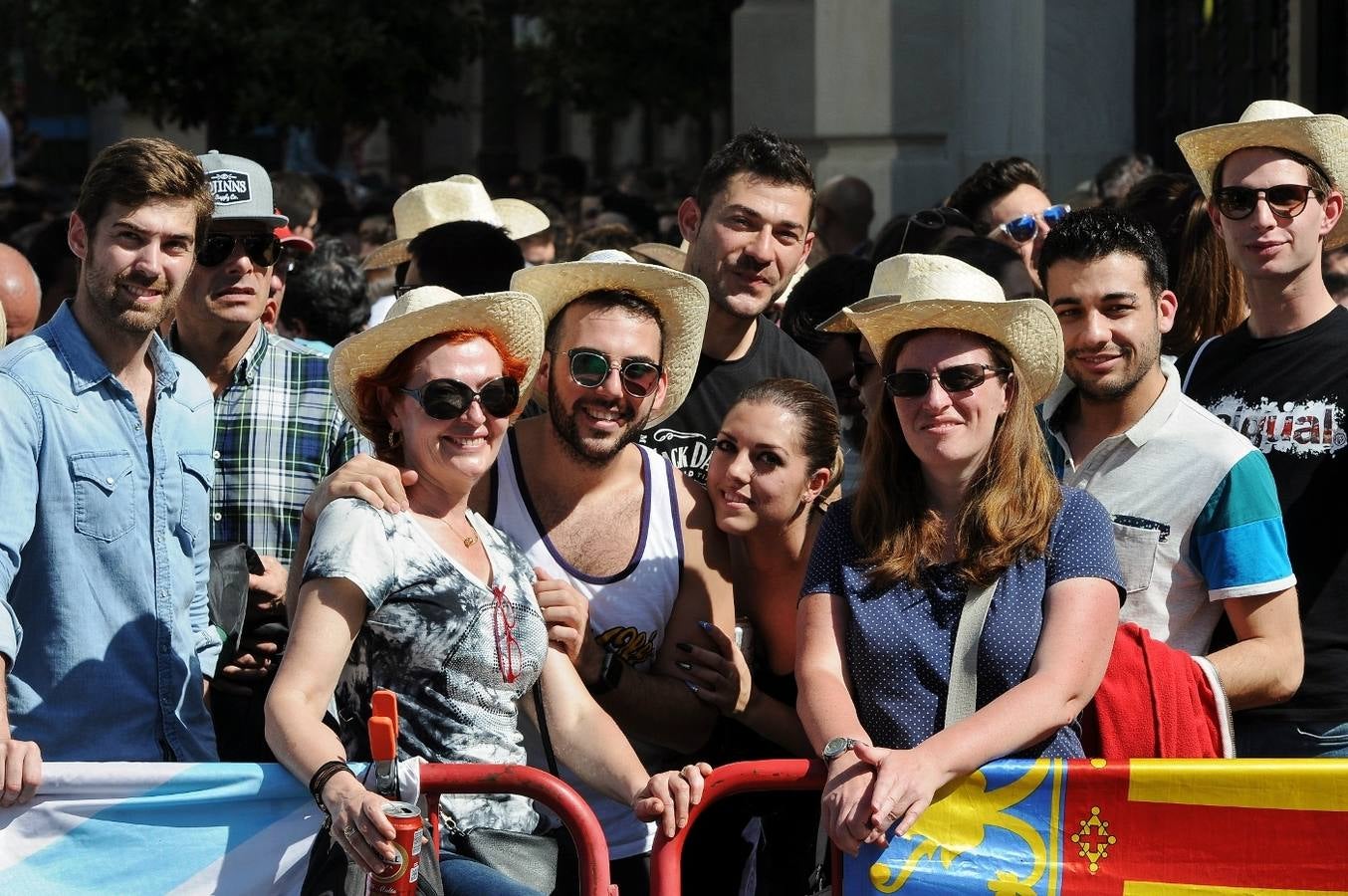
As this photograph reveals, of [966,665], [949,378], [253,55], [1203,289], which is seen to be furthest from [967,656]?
[253,55]

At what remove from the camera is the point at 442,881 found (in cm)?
371

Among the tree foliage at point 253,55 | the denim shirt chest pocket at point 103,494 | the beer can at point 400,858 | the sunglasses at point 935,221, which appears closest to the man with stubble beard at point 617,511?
the denim shirt chest pocket at point 103,494

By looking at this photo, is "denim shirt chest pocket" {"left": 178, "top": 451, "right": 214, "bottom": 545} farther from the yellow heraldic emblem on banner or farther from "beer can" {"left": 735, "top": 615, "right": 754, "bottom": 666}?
the yellow heraldic emblem on banner

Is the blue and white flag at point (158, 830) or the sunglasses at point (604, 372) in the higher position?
the sunglasses at point (604, 372)

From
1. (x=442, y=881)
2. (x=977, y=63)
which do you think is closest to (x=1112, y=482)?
(x=442, y=881)

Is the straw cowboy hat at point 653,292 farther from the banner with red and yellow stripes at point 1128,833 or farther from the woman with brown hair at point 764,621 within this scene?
the banner with red and yellow stripes at point 1128,833

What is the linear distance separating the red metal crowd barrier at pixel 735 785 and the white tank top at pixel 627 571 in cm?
68

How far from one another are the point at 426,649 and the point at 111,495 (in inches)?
36.5

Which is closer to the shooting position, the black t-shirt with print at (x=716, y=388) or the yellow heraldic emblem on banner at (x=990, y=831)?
the yellow heraldic emblem on banner at (x=990, y=831)

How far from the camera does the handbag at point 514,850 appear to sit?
389cm

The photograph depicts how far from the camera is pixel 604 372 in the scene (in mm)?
4504

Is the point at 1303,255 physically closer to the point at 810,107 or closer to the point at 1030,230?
the point at 1030,230

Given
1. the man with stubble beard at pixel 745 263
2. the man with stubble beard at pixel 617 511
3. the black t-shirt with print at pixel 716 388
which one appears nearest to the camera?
the man with stubble beard at pixel 617 511

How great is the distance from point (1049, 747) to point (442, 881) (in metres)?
1.29
